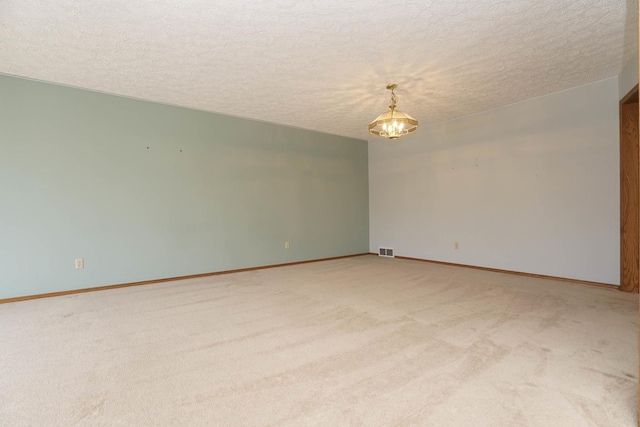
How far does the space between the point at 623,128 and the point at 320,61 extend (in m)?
3.53

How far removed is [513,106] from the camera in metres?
4.32

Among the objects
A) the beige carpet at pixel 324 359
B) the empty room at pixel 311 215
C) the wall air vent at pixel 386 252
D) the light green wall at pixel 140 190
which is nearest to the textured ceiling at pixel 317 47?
the empty room at pixel 311 215

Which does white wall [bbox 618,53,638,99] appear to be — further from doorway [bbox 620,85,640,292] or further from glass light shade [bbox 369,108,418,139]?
glass light shade [bbox 369,108,418,139]

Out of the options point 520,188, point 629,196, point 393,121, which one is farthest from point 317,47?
point 629,196

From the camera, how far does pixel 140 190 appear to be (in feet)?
13.0

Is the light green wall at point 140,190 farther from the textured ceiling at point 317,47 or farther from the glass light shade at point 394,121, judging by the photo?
the glass light shade at point 394,121

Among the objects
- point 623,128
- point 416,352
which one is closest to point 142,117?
point 416,352

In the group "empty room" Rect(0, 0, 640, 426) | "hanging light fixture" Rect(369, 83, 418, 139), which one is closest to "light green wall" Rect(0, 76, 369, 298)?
"empty room" Rect(0, 0, 640, 426)

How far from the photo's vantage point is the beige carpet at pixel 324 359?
1398 mm

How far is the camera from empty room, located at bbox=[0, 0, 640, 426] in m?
1.63

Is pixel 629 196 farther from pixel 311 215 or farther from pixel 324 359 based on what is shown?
pixel 311 215

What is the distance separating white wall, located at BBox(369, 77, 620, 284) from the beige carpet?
2.82 feet

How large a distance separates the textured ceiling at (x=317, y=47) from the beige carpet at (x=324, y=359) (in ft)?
7.85

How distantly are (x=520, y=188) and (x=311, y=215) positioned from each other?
3306mm
